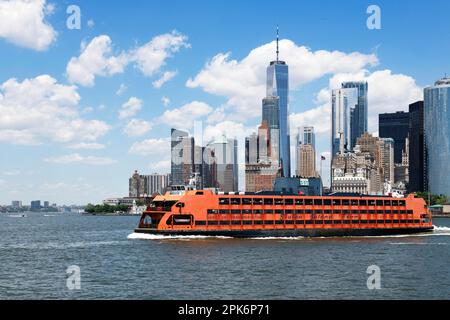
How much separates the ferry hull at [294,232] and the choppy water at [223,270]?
3.19 meters

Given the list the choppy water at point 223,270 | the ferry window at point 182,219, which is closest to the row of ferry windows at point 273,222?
the ferry window at point 182,219

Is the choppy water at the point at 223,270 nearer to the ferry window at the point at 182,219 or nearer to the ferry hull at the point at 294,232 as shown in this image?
the ferry hull at the point at 294,232

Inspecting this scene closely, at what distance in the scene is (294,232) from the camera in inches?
3986

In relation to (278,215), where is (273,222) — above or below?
below

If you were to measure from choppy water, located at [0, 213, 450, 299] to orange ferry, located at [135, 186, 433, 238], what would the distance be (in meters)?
5.05

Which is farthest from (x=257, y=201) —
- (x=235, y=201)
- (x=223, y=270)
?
(x=223, y=270)

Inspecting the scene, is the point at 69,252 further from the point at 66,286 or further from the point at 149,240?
the point at 66,286

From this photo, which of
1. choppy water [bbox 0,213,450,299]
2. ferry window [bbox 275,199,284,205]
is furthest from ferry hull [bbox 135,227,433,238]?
ferry window [bbox 275,199,284,205]

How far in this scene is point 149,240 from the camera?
8969 centimetres

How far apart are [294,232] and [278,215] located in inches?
165

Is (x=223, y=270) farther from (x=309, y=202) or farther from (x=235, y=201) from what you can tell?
(x=309, y=202)

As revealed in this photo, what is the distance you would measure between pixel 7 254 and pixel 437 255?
181 feet

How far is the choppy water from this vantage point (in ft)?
149
